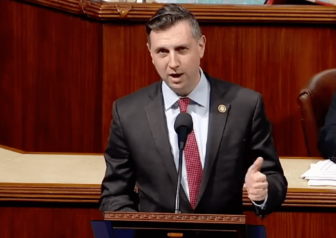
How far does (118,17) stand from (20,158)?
843 millimetres

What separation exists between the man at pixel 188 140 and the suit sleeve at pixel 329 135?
0.99 meters

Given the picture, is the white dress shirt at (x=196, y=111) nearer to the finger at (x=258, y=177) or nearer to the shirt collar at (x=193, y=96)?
the shirt collar at (x=193, y=96)

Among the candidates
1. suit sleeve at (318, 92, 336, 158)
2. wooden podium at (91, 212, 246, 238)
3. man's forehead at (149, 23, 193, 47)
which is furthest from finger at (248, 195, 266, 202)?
suit sleeve at (318, 92, 336, 158)

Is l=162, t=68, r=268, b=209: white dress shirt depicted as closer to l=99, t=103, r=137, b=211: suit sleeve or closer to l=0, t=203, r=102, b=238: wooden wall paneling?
l=99, t=103, r=137, b=211: suit sleeve

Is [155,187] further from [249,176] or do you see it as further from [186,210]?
[249,176]

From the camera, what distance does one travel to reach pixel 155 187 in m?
2.44

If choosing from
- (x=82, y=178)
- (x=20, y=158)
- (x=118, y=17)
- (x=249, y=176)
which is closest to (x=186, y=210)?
(x=249, y=176)

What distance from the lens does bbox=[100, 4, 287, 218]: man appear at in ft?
7.87

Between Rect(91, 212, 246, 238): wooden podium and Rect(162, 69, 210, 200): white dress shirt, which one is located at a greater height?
Answer: Rect(162, 69, 210, 200): white dress shirt

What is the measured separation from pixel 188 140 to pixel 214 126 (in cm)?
9

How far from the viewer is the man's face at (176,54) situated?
238 centimetres

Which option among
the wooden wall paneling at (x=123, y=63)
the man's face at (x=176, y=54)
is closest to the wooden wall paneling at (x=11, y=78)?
the wooden wall paneling at (x=123, y=63)

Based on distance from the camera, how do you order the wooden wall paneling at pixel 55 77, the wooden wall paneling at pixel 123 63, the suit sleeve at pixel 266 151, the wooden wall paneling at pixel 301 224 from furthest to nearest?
the wooden wall paneling at pixel 55 77 → the wooden wall paneling at pixel 123 63 → the wooden wall paneling at pixel 301 224 → the suit sleeve at pixel 266 151

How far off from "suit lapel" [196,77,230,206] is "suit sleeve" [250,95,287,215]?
9cm
